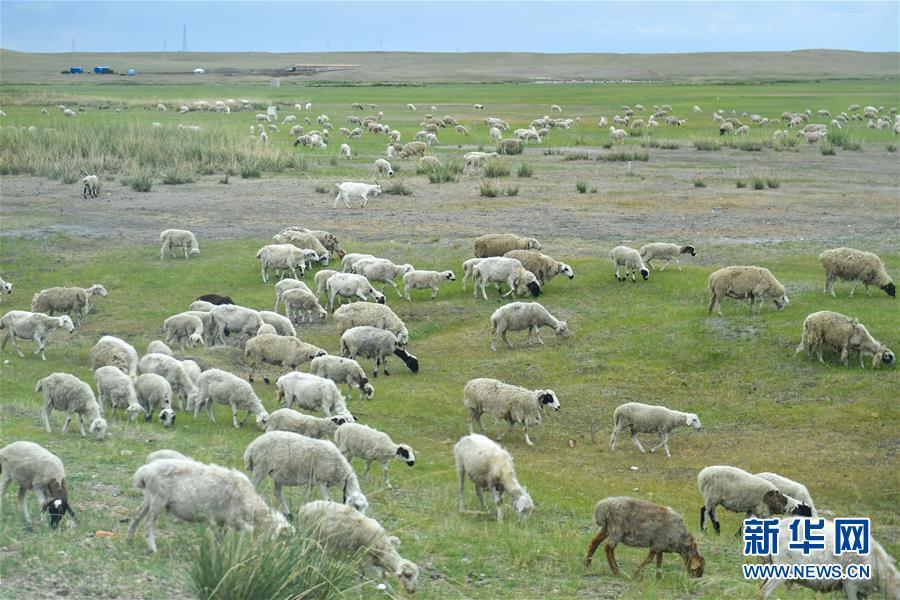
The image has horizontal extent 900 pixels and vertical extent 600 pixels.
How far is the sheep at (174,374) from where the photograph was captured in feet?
68.1

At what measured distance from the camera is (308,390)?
65.1ft

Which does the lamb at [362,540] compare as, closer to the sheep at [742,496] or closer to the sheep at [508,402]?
the sheep at [742,496]

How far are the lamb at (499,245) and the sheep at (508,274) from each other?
9.83ft

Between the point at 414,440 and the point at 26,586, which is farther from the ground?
the point at 26,586

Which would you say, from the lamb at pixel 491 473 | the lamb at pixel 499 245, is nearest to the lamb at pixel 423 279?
the lamb at pixel 499 245

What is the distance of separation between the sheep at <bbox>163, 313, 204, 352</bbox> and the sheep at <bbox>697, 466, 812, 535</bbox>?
44.3 feet

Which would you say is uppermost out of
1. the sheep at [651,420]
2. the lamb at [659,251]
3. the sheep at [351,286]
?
the lamb at [659,251]

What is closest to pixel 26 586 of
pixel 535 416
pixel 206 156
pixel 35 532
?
pixel 35 532

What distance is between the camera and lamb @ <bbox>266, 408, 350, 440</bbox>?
17.0 m

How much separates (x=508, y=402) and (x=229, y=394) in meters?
5.33

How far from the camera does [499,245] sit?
105 ft

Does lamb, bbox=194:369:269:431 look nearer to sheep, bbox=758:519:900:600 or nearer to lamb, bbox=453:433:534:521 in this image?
lamb, bbox=453:433:534:521

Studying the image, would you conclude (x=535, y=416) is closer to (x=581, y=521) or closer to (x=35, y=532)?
(x=581, y=521)

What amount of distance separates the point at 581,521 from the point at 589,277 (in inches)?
613
